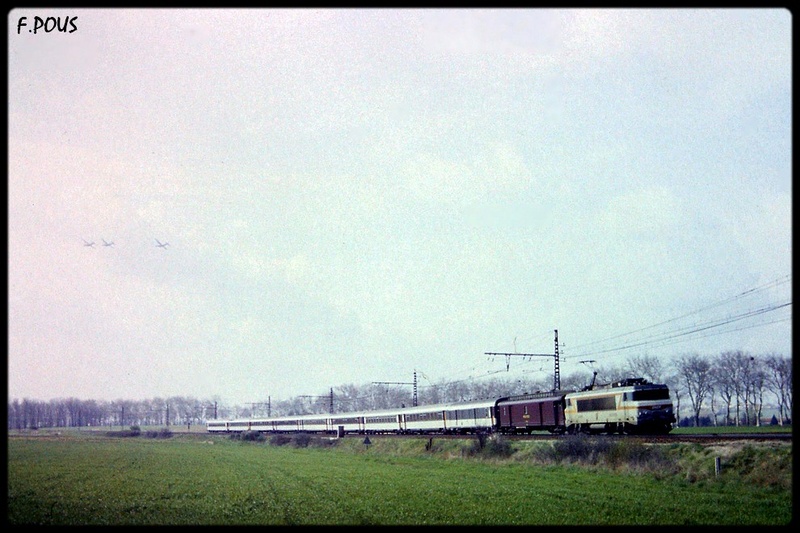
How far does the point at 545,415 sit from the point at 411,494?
756 inches

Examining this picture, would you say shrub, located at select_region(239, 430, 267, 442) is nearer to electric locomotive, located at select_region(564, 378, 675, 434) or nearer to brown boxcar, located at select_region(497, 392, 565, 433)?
brown boxcar, located at select_region(497, 392, 565, 433)

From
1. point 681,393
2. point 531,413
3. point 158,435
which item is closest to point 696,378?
point 681,393

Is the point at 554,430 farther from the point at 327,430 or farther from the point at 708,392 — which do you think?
the point at 708,392

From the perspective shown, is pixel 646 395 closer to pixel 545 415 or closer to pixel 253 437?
pixel 545 415

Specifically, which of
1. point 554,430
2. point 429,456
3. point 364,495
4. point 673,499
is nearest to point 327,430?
point 429,456

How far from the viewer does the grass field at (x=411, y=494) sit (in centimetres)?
1916

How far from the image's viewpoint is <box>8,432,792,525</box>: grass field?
1916 centimetres

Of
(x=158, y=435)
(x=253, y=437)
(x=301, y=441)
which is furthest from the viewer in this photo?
(x=158, y=435)

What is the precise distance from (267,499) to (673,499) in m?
14.2

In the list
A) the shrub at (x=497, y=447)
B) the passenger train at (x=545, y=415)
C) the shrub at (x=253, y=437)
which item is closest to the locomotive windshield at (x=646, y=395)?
the passenger train at (x=545, y=415)

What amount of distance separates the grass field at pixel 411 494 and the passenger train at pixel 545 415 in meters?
4.27

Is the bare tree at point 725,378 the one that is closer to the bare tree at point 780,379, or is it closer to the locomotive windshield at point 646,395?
the bare tree at point 780,379

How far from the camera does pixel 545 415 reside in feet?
139

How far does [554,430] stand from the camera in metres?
42.7
